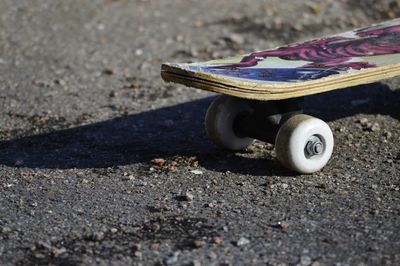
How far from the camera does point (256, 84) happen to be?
409cm

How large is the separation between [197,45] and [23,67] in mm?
1442

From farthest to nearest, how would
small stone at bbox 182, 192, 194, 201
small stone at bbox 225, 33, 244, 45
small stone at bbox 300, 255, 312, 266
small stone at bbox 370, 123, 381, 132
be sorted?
small stone at bbox 225, 33, 244, 45, small stone at bbox 370, 123, 381, 132, small stone at bbox 182, 192, 194, 201, small stone at bbox 300, 255, 312, 266

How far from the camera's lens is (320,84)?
4207mm

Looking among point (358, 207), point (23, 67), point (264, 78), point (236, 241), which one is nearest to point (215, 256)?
point (236, 241)

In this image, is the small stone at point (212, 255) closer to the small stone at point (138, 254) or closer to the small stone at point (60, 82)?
the small stone at point (138, 254)

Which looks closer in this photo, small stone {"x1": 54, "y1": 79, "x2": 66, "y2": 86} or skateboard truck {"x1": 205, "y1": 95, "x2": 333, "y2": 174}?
skateboard truck {"x1": 205, "y1": 95, "x2": 333, "y2": 174}

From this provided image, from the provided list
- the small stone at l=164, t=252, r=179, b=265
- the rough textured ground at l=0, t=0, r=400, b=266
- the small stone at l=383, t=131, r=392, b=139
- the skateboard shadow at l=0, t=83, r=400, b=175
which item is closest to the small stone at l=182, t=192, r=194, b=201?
the rough textured ground at l=0, t=0, r=400, b=266

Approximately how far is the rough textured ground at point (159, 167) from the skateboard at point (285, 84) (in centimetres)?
14

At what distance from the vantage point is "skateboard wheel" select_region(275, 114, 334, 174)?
418 cm

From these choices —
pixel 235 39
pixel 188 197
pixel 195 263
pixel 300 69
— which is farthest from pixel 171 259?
pixel 235 39

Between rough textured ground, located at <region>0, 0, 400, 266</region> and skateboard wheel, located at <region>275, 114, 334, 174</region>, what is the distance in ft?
0.27

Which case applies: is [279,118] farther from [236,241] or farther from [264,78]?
[236,241]

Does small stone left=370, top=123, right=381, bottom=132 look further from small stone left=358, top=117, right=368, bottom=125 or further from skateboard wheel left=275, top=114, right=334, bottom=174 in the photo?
skateboard wheel left=275, top=114, right=334, bottom=174

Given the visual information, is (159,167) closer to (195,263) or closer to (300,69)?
(300,69)
